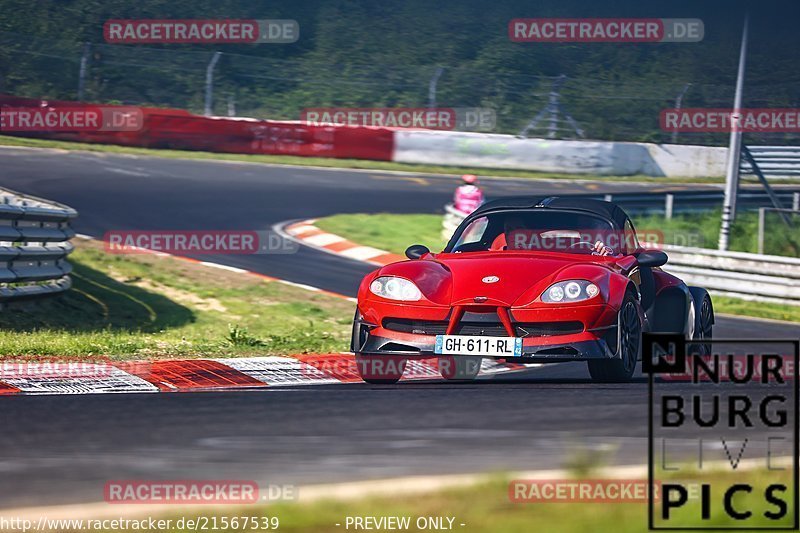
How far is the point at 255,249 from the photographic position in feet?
56.0

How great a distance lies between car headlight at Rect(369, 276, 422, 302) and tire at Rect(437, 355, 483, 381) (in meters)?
1.20

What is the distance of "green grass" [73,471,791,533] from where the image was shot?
154 inches

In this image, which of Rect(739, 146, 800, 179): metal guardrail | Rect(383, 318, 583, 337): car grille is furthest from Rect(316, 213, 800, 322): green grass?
Rect(383, 318, 583, 337): car grille

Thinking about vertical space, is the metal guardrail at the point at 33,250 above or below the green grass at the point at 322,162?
below

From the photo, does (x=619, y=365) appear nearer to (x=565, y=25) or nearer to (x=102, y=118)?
(x=102, y=118)

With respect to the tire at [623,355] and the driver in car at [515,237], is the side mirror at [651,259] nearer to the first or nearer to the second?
the tire at [623,355]

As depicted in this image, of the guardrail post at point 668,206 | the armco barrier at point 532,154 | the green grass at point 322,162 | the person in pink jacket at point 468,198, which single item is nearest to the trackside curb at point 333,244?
the person in pink jacket at point 468,198

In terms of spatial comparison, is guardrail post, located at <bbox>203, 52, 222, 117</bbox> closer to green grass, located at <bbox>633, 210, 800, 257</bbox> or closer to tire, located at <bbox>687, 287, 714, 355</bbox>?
green grass, located at <bbox>633, 210, 800, 257</bbox>

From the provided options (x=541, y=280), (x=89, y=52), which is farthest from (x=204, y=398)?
(x=89, y=52)

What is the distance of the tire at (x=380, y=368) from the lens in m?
8.00

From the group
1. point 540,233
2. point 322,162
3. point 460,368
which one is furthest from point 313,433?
point 322,162

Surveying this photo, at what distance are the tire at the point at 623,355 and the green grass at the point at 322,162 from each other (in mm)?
18950

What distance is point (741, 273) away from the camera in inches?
631

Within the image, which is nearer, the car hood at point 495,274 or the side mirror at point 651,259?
the car hood at point 495,274
